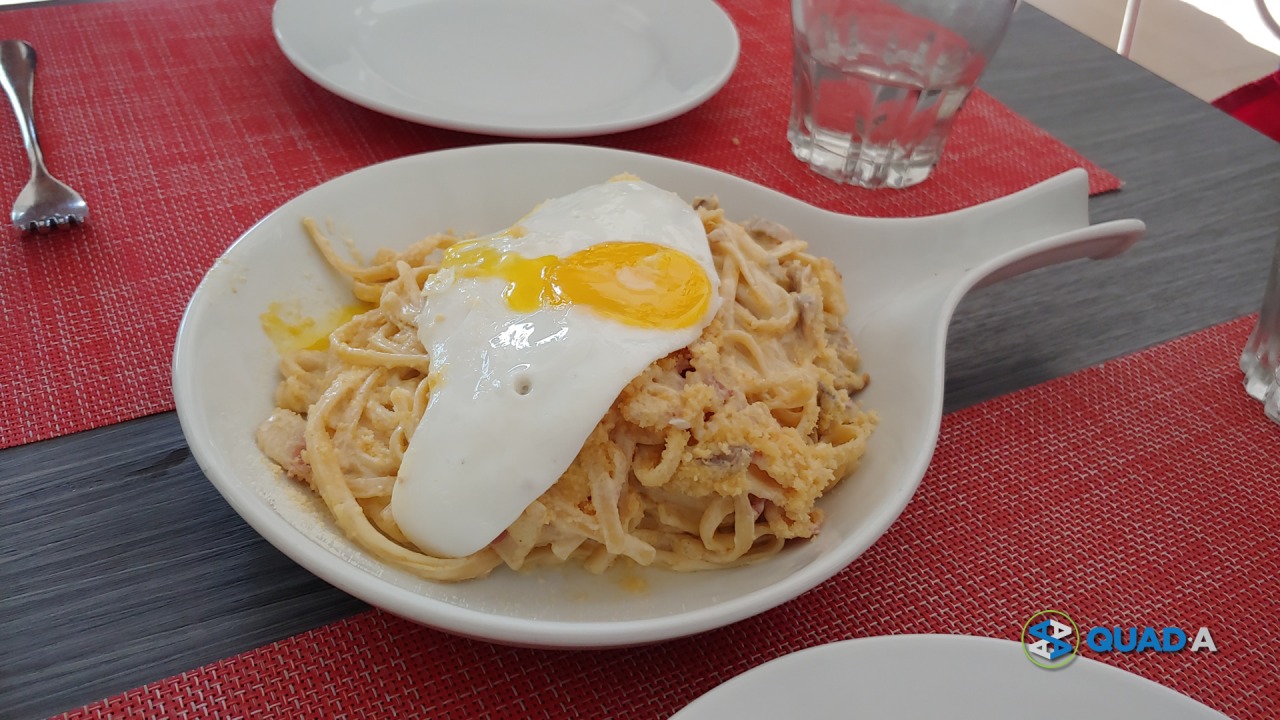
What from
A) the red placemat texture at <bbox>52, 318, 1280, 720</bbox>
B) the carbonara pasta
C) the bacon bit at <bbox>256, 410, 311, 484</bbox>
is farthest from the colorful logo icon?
the bacon bit at <bbox>256, 410, 311, 484</bbox>

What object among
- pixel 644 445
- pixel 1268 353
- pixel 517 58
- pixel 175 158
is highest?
pixel 1268 353

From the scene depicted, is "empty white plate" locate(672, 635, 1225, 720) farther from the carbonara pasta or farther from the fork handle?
the fork handle

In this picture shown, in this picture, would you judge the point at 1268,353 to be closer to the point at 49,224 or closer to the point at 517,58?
the point at 517,58

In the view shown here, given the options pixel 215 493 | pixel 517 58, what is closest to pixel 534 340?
pixel 215 493

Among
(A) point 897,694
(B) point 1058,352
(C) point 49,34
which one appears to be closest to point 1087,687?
(A) point 897,694

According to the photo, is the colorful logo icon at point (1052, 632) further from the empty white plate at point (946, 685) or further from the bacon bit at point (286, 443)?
the bacon bit at point (286, 443)

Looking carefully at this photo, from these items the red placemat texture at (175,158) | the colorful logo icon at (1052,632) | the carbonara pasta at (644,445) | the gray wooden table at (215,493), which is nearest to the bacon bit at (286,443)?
the carbonara pasta at (644,445)

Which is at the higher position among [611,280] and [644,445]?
[611,280]
